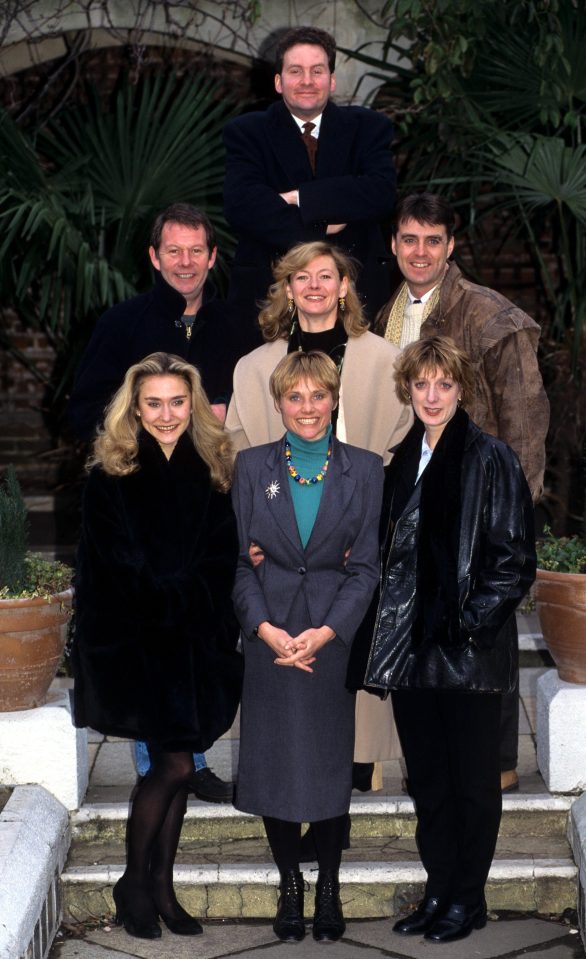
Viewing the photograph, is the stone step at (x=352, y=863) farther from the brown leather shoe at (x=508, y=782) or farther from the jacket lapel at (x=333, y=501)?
the jacket lapel at (x=333, y=501)

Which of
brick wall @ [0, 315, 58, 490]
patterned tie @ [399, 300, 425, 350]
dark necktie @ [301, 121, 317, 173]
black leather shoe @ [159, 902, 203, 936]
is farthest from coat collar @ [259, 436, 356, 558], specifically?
brick wall @ [0, 315, 58, 490]

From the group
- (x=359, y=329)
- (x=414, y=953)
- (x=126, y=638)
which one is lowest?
(x=414, y=953)

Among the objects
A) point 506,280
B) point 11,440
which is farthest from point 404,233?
point 11,440

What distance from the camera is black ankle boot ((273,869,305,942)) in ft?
13.9

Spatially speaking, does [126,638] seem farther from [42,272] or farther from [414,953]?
[42,272]

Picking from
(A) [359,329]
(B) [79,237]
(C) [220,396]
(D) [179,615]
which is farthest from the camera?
(B) [79,237]

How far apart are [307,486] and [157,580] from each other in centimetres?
51

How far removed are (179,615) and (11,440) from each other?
19.6 feet

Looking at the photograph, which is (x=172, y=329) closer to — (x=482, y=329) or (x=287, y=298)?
(x=287, y=298)

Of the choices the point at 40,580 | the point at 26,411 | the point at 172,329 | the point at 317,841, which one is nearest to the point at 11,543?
the point at 40,580

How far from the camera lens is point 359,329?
14.5 ft

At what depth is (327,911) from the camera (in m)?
4.26

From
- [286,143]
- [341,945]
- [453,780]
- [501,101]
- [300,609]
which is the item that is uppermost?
[501,101]

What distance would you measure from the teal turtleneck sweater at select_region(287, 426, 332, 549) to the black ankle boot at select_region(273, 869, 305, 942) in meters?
1.02
